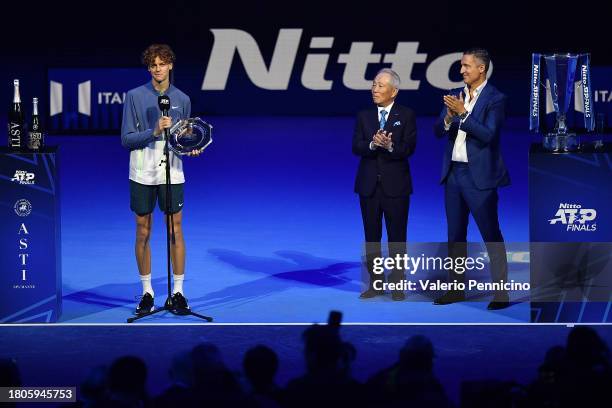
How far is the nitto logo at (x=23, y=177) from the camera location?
26.6 feet

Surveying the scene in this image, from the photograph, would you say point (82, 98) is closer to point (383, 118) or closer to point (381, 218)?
point (383, 118)

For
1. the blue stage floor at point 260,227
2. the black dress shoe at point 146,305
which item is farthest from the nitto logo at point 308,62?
the black dress shoe at point 146,305

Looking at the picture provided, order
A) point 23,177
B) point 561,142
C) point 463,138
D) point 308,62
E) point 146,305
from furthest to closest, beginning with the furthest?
point 308,62
point 463,138
point 146,305
point 23,177
point 561,142

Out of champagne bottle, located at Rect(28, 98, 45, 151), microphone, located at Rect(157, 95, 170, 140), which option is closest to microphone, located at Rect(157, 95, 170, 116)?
microphone, located at Rect(157, 95, 170, 140)

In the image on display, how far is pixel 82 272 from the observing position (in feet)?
32.4

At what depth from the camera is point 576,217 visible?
803cm

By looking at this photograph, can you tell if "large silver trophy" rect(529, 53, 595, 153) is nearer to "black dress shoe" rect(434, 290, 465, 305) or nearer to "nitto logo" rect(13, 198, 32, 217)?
"black dress shoe" rect(434, 290, 465, 305)

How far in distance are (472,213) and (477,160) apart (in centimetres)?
38

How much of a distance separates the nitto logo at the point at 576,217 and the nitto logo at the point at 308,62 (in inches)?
445

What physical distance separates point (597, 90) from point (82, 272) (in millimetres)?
11038

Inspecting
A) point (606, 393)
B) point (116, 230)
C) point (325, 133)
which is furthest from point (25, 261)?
point (325, 133)

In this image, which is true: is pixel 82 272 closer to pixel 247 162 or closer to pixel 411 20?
pixel 247 162

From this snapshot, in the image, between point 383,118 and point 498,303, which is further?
point 383,118

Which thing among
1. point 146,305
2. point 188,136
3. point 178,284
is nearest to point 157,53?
point 188,136
